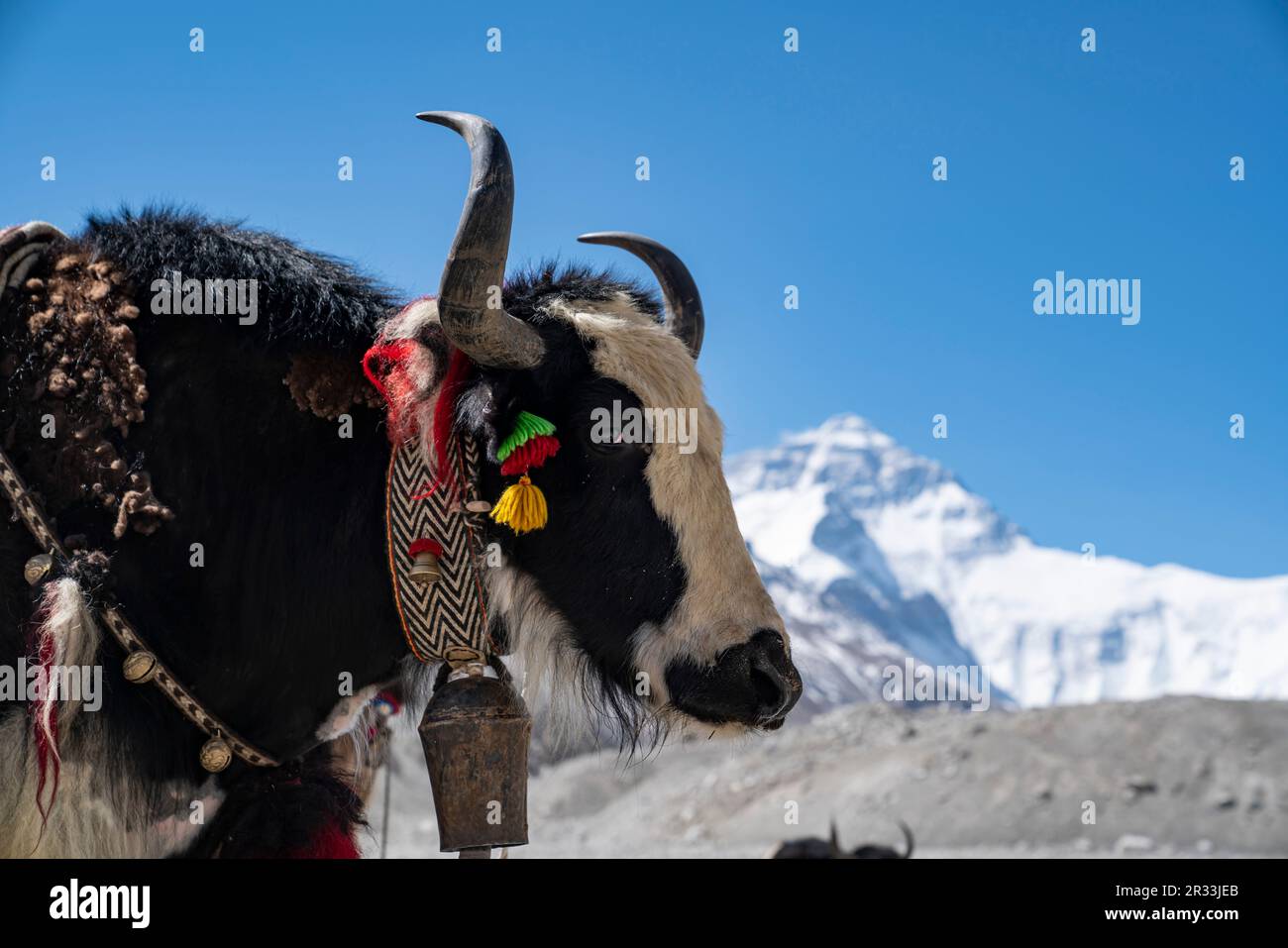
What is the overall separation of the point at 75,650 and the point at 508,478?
1052mm

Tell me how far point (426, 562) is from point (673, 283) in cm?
119

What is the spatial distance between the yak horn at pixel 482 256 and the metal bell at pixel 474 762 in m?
0.84

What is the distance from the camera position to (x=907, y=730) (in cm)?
2661

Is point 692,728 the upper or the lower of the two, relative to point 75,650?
lower

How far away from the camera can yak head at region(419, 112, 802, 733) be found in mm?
3033

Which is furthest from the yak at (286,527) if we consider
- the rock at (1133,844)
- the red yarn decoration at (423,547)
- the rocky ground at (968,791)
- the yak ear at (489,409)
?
the rock at (1133,844)

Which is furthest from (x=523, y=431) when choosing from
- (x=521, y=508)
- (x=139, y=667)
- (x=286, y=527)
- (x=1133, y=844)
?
(x=1133, y=844)

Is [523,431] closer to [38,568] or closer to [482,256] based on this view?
[482,256]

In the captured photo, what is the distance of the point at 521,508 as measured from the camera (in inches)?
119

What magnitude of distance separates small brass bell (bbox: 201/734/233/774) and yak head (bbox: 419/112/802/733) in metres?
0.71

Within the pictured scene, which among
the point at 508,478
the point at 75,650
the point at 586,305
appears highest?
the point at 586,305
